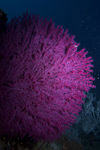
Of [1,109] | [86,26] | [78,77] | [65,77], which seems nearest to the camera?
[1,109]

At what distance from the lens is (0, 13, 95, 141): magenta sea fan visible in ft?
5.77

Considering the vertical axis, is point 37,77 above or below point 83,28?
below

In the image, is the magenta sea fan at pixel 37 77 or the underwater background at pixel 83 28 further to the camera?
the underwater background at pixel 83 28

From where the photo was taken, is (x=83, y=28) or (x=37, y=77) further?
(x=83, y=28)

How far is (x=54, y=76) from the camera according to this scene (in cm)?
195

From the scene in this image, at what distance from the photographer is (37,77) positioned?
1840mm

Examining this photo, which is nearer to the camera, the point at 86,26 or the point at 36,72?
the point at 36,72

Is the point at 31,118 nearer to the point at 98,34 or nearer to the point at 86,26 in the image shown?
the point at 98,34

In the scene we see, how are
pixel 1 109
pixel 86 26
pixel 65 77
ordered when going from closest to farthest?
pixel 1 109 → pixel 65 77 → pixel 86 26

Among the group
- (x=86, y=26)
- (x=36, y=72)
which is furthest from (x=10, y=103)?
(x=86, y=26)

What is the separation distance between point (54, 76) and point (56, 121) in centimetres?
100

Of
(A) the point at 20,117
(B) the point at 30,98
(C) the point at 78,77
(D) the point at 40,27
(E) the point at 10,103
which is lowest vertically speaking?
(A) the point at 20,117

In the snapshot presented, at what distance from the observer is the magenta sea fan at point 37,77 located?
5.77 feet

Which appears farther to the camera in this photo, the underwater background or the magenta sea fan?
the underwater background
